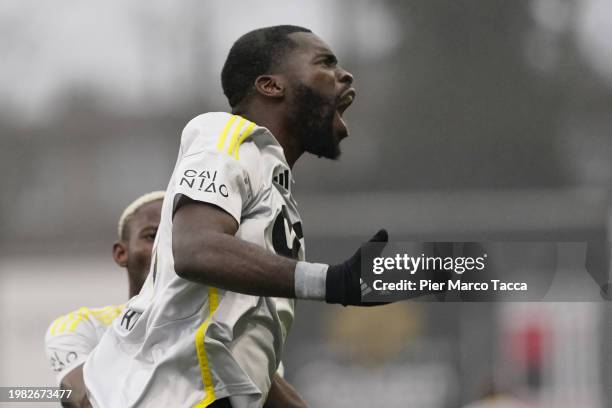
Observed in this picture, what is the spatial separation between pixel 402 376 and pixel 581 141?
400cm

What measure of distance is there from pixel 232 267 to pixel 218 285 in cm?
5

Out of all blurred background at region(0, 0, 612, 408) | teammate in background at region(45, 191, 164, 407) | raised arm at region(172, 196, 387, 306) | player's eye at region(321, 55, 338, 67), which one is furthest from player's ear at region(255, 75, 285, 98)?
blurred background at region(0, 0, 612, 408)

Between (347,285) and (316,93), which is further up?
(316,93)

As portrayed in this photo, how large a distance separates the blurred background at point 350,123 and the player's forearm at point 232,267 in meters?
6.61

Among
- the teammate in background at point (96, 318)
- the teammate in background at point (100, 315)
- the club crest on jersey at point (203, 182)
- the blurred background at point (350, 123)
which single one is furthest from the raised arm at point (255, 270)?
the blurred background at point (350, 123)

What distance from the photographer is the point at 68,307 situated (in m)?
9.45

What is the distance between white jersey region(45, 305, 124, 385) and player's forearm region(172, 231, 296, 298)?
5.50 feet

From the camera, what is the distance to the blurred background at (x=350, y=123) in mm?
10555

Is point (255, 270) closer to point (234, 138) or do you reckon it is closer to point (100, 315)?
point (234, 138)

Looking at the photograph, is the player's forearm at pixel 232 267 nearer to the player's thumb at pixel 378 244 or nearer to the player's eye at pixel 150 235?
the player's thumb at pixel 378 244

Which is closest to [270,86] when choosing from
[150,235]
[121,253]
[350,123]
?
[150,235]

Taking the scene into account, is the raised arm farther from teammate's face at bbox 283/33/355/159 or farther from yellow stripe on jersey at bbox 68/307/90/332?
yellow stripe on jersey at bbox 68/307/90/332

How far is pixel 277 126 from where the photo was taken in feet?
10.9

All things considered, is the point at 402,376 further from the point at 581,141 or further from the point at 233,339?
the point at 233,339
